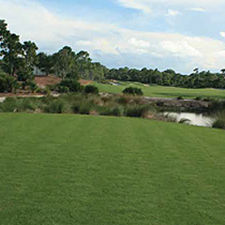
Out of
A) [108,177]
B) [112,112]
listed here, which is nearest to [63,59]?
[112,112]

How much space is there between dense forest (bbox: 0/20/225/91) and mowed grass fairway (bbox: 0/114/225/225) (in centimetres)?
2211

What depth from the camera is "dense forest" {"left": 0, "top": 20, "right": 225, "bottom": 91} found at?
3192cm

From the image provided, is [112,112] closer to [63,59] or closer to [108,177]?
[108,177]

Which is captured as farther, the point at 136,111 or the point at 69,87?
the point at 69,87

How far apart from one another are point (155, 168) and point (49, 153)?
1.85 meters

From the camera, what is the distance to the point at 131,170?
14.4ft

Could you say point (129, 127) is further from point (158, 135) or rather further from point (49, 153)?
point (49, 153)

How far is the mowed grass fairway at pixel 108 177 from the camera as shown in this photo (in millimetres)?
3006

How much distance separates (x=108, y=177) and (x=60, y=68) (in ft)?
161

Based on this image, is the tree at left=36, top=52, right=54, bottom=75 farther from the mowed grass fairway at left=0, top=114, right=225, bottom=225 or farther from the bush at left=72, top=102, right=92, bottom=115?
the mowed grass fairway at left=0, top=114, right=225, bottom=225

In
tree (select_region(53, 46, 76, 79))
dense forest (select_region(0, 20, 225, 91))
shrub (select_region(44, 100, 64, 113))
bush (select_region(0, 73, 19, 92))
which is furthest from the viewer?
tree (select_region(53, 46, 76, 79))

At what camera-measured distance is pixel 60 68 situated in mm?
51438

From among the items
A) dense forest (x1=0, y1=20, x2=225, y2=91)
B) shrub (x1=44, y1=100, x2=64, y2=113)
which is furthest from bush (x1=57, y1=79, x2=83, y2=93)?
shrub (x1=44, y1=100, x2=64, y2=113)

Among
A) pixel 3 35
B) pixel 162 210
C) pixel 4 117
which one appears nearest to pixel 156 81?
pixel 3 35
